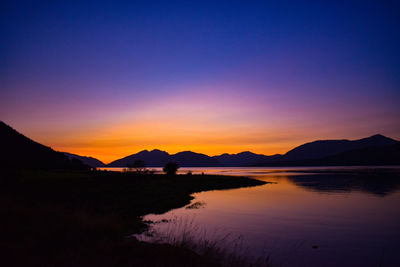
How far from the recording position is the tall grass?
535 inches

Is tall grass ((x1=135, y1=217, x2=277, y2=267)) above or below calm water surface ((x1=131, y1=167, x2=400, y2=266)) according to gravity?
above

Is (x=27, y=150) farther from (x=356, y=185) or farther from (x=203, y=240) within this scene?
(x=356, y=185)

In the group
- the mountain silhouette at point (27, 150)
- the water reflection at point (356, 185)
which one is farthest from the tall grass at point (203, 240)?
the mountain silhouette at point (27, 150)

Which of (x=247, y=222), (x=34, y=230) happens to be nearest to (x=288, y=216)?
(x=247, y=222)

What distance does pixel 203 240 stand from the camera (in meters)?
19.1

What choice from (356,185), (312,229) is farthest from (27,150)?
(312,229)

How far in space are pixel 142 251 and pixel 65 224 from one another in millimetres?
5657

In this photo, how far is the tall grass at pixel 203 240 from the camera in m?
13.6

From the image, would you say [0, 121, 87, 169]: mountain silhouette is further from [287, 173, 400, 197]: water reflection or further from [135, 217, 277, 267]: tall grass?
[135, 217, 277, 267]: tall grass

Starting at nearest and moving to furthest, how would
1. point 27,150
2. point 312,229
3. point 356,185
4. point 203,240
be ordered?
point 203,240 < point 312,229 < point 356,185 < point 27,150

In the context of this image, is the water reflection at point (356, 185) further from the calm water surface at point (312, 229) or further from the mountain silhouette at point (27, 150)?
the mountain silhouette at point (27, 150)

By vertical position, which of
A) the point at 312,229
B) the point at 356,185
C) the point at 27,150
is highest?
the point at 27,150

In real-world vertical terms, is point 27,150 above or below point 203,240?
above

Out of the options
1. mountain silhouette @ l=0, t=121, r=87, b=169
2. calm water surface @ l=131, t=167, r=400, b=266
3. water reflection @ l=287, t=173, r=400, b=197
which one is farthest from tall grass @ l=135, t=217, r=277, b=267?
mountain silhouette @ l=0, t=121, r=87, b=169
